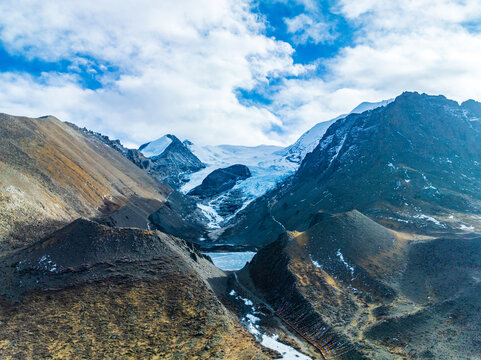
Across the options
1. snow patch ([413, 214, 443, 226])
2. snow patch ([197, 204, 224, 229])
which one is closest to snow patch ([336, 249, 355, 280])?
snow patch ([413, 214, 443, 226])

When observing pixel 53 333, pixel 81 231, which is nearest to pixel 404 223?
pixel 81 231

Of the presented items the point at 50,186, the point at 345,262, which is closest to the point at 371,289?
the point at 345,262

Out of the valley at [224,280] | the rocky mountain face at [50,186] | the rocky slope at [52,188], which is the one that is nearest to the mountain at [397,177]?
the valley at [224,280]

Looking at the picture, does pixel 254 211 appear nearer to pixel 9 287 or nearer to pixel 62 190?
pixel 62 190

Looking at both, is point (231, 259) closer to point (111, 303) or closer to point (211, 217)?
→ point (111, 303)

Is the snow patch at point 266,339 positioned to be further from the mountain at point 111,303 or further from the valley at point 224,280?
the mountain at point 111,303
